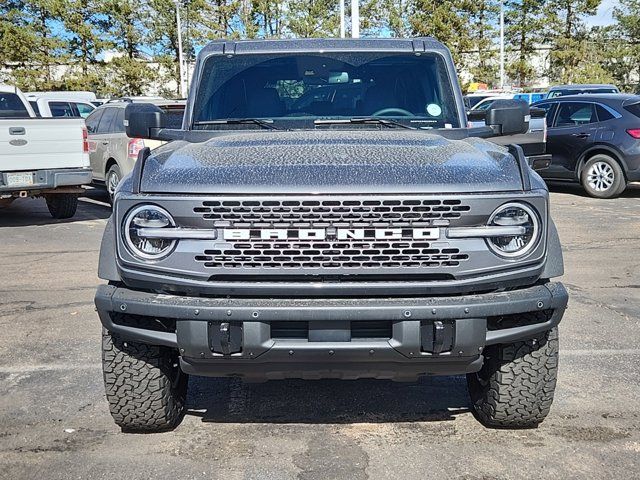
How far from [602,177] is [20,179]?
9.20 meters

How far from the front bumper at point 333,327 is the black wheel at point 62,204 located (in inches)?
333

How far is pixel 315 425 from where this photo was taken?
12.9 feet

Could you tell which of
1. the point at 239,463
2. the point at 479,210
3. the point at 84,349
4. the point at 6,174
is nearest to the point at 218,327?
the point at 239,463

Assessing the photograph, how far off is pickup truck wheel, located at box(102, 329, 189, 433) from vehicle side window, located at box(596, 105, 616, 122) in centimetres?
1089

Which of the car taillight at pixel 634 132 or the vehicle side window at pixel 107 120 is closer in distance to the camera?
the car taillight at pixel 634 132

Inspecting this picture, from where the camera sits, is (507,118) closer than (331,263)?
No

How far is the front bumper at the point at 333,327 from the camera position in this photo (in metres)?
3.07

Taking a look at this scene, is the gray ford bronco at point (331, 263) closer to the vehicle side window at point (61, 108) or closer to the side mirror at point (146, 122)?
the side mirror at point (146, 122)

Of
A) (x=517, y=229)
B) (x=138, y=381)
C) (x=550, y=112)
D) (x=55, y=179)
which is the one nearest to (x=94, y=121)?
(x=55, y=179)

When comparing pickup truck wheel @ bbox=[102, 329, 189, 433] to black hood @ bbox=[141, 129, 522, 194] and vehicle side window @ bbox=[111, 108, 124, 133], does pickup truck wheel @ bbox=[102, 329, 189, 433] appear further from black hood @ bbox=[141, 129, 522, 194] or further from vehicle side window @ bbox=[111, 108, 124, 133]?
vehicle side window @ bbox=[111, 108, 124, 133]

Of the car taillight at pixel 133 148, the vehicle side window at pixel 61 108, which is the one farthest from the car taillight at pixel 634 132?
the vehicle side window at pixel 61 108

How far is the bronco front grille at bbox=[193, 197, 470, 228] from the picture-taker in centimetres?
312

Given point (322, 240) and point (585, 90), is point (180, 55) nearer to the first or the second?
point (585, 90)

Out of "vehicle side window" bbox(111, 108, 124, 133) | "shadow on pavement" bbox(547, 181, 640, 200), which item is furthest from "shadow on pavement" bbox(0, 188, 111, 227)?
"shadow on pavement" bbox(547, 181, 640, 200)
